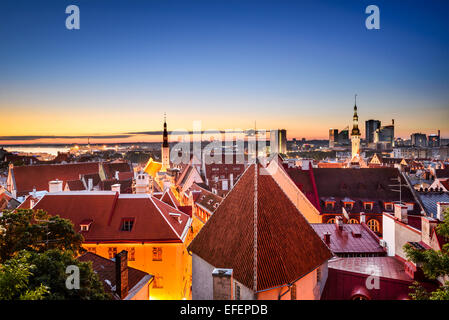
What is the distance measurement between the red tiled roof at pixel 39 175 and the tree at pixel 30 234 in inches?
1613

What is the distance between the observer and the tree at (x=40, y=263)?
7266 mm

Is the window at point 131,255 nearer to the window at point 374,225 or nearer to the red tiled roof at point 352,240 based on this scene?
the red tiled roof at point 352,240

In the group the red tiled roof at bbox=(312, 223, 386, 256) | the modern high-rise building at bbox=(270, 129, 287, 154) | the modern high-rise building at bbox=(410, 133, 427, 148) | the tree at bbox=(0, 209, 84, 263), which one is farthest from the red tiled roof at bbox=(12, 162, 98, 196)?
the modern high-rise building at bbox=(410, 133, 427, 148)

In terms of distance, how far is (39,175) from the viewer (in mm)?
51281

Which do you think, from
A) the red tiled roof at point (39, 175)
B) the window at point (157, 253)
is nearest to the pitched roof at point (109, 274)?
the window at point (157, 253)

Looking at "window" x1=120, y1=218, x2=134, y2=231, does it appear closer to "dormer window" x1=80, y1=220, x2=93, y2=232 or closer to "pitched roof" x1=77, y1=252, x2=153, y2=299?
"dormer window" x1=80, y1=220, x2=93, y2=232

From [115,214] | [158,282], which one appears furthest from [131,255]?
[115,214]

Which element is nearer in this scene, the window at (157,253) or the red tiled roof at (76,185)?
the window at (157,253)

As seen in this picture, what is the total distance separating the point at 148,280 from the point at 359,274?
9943 millimetres

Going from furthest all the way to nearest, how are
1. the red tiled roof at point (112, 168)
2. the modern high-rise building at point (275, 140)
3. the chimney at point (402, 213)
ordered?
the red tiled roof at point (112, 168), the modern high-rise building at point (275, 140), the chimney at point (402, 213)

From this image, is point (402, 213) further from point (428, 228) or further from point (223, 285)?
point (223, 285)
